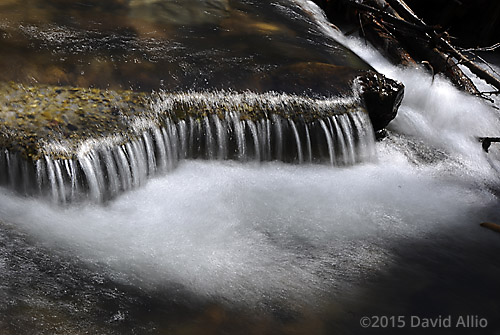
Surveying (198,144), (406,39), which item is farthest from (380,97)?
(406,39)

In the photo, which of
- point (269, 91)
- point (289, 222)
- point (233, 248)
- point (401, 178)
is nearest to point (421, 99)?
point (401, 178)

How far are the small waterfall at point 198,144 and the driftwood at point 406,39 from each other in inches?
76.1

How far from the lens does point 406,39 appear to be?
275 inches

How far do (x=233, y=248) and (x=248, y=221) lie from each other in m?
0.37

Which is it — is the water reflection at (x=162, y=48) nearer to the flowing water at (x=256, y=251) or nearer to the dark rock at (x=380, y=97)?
the dark rock at (x=380, y=97)

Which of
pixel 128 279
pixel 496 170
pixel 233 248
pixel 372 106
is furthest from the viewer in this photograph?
pixel 496 170

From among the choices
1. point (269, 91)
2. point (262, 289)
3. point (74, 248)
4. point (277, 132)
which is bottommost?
point (262, 289)

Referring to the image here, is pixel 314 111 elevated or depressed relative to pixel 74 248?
elevated

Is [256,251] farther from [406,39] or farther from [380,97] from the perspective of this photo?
[406,39]

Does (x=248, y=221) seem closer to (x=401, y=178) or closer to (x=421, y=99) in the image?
(x=401, y=178)

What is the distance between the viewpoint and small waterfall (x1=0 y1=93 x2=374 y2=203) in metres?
3.77

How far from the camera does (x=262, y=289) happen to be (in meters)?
3.30

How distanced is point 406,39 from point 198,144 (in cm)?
370

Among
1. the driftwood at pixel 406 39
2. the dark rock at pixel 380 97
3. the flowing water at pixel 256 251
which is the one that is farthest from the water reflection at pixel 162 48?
the driftwood at pixel 406 39
